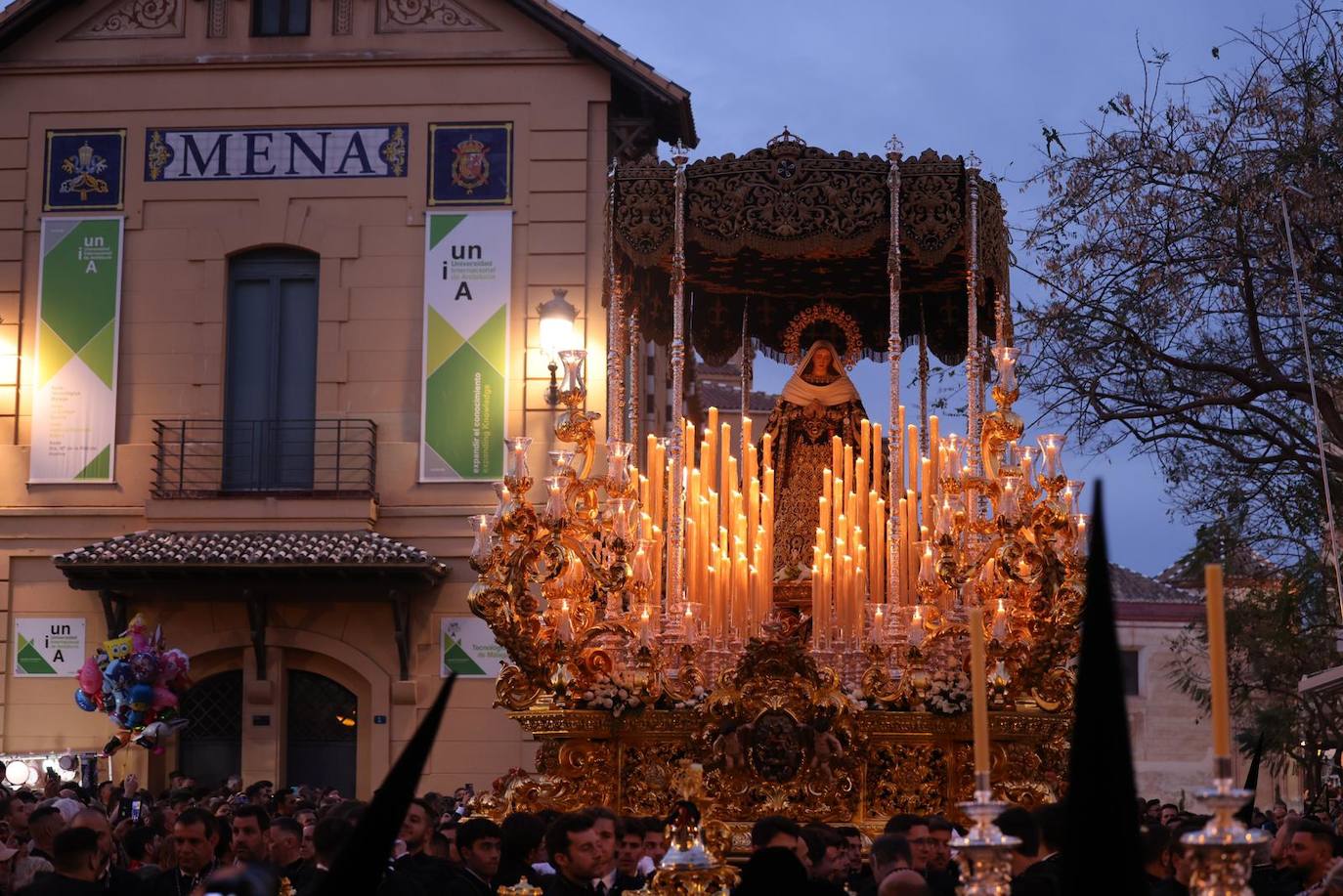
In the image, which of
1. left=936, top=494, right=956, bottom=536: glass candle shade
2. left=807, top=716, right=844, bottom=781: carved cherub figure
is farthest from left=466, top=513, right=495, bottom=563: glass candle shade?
left=936, top=494, right=956, bottom=536: glass candle shade

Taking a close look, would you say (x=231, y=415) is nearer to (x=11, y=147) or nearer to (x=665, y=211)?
(x=11, y=147)

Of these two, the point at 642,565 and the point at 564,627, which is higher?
the point at 642,565

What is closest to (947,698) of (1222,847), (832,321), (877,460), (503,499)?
(877,460)

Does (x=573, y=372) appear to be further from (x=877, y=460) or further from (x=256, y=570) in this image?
(x=256, y=570)

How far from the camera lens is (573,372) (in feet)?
44.1

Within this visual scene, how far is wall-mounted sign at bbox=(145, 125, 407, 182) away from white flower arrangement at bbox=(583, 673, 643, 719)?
1025 centimetres

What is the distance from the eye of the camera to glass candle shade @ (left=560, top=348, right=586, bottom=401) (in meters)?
13.4

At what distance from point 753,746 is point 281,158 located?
1161cm

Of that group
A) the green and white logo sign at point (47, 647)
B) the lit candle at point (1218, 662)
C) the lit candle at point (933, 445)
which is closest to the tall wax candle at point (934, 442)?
the lit candle at point (933, 445)

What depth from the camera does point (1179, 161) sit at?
49.3 ft

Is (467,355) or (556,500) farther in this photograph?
(467,355)

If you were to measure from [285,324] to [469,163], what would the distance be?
107 inches

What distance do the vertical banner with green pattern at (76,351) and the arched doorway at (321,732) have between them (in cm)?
309

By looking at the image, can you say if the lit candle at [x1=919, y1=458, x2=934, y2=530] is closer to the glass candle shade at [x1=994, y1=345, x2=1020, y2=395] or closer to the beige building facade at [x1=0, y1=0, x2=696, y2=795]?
the glass candle shade at [x1=994, y1=345, x2=1020, y2=395]
